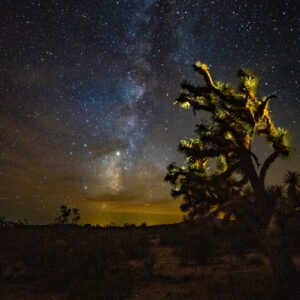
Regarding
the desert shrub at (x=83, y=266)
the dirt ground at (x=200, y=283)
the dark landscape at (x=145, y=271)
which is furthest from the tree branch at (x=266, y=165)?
the desert shrub at (x=83, y=266)

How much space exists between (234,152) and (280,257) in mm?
3206

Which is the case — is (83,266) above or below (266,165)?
below

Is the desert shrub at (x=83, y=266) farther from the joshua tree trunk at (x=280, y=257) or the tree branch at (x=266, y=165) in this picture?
the tree branch at (x=266, y=165)

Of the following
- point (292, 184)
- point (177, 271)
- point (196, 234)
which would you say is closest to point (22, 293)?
point (177, 271)

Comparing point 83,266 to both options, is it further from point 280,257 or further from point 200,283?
point 280,257

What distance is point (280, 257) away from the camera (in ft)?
28.3

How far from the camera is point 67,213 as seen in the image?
5053 cm

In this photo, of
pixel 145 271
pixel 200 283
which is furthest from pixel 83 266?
pixel 200 283

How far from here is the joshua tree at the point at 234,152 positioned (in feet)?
30.9

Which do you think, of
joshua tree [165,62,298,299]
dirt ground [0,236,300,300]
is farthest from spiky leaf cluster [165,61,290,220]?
dirt ground [0,236,300,300]

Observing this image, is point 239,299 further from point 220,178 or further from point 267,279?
point 220,178

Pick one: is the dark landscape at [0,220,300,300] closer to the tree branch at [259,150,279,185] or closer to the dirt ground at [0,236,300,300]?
the dirt ground at [0,236,300,300]

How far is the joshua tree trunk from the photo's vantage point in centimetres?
841

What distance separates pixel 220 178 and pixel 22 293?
21.6ft
